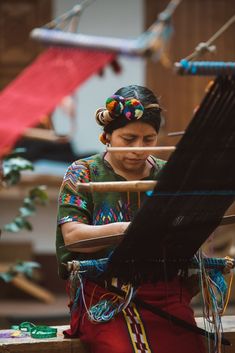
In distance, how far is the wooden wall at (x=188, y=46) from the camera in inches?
287

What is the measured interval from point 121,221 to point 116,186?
51cm

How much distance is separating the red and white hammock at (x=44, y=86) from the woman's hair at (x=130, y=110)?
26.9 inches

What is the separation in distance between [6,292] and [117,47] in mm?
5744

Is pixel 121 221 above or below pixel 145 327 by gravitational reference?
above

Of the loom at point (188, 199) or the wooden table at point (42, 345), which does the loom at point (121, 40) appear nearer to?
the loom at point (188, 199)

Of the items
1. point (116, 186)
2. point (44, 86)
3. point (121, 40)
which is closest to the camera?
point (121, 40)

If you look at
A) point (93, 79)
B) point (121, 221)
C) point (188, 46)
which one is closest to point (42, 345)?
point (121, 221)

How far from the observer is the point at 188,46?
730cm

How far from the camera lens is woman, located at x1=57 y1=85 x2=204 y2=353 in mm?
2721

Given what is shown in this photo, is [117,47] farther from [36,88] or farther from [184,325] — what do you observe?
[184,325]

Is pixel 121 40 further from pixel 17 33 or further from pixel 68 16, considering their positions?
pixel 17 33

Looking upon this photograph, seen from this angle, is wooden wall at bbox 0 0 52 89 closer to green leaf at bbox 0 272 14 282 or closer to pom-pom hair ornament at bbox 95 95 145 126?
green leaf at bbox 0 272 14 282

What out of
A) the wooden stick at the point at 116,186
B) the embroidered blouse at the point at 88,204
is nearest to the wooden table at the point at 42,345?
the embroidered blouse at the point at 88,204

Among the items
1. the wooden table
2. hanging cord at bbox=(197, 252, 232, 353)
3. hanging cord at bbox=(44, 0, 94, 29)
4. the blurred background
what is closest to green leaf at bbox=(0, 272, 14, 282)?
the wooden table
